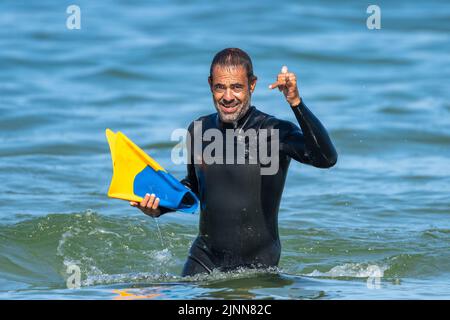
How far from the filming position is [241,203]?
6.84 m

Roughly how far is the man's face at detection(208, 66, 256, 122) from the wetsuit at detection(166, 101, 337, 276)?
0.38ft

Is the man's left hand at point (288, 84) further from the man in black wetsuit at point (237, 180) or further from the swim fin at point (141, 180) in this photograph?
the swim fin at point (141, 180)

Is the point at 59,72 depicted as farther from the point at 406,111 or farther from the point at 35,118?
the point at 406,111

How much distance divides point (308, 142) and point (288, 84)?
1.46 ft

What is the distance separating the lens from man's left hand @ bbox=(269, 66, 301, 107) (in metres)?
6.25

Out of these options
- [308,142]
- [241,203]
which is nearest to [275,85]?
[308,142]

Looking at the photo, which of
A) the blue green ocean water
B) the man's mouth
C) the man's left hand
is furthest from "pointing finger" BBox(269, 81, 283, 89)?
the blue green ocean water

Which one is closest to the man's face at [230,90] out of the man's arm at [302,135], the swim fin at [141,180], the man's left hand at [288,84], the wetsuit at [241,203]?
Answer: the wetsuit at [241,203]

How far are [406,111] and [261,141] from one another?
9848 mm

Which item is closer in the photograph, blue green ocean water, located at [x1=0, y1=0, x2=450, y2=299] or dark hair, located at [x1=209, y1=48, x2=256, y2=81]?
dark hair, located at [x1=209, y1=48, x2=256, y2=81]

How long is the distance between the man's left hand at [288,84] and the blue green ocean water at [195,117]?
4.13 ft

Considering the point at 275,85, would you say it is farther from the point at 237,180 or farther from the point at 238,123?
the point at 237,180

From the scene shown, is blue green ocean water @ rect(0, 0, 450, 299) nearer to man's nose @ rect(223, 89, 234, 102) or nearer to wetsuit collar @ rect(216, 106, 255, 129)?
wetsuit collar @ rect(216, 106, 255, 129)

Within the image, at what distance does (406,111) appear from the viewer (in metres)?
16.2
